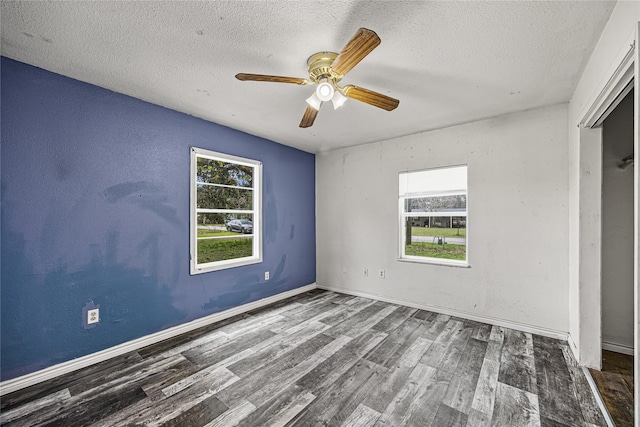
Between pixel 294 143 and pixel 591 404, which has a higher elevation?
pixel 294 143

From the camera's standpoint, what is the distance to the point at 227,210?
11.4ft

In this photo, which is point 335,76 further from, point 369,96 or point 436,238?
point 436,238

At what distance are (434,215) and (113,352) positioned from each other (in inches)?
155

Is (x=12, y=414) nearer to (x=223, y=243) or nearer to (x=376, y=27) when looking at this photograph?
(x=223, y=243)

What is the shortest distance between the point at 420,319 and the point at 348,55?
3.08 meters

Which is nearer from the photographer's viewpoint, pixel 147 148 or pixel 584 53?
pixel 584 53

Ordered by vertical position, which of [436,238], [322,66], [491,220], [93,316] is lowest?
[93,316]

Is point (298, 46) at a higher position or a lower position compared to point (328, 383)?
higher

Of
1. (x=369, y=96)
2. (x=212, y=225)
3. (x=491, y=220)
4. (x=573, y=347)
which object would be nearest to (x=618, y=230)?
(x=491, y=220)

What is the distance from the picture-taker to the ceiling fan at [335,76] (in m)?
1.50

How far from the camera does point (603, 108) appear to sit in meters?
1.93

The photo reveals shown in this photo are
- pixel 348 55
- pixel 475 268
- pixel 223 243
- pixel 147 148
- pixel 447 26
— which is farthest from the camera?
pixel 223 243

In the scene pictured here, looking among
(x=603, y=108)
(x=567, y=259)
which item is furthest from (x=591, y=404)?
(x=603, y=108)

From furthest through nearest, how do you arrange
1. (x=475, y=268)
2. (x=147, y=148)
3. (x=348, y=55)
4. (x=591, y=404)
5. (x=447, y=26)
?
(x=475, y=268) → (x=147, y=148) → (x=591, y=404) → (x=447, y=26) → (x=348, y=55)
